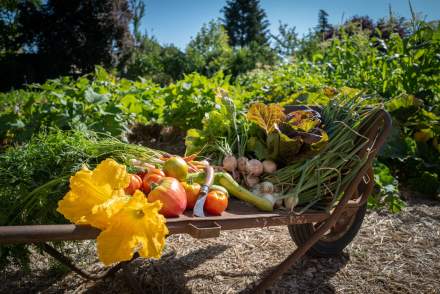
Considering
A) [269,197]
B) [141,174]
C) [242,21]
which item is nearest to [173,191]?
[141,174]

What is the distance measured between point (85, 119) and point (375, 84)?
3.40 metres

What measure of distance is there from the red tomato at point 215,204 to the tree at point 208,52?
A: 35.8 ft

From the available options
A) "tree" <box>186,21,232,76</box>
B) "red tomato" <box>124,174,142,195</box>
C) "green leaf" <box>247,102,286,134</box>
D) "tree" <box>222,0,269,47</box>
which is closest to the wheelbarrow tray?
"red tomato" <box>124,174,142,195</box>

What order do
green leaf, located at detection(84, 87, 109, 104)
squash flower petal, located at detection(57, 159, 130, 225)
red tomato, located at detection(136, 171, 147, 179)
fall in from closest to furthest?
squash flower petal, located at detection(57, 159, 130, 225)
red tomato, located at detection(136, 171, 147, 179)
green leaf, located at detection(84, 87, 109, 104)

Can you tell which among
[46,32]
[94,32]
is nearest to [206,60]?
[94,32]

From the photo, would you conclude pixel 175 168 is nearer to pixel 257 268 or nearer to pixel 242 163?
pixel 242 163

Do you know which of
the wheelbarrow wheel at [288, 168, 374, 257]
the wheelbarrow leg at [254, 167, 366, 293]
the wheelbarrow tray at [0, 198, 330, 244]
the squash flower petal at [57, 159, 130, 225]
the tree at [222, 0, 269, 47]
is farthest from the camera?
the tree at [222, 0, 269, 47]

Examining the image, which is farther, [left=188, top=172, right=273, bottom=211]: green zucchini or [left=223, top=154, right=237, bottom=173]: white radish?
[left=223, top=154, right=237, bottom=173]: white radish

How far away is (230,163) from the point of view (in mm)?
2143

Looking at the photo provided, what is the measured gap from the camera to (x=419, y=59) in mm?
4582

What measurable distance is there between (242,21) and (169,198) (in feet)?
141

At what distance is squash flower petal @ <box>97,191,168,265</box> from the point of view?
1213 millimetres

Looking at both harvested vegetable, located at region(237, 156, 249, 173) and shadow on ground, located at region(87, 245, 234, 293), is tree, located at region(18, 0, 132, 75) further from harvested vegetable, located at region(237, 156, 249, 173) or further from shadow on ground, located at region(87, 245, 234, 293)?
harvested vegetable, located at region(237, 156, 249, 173)

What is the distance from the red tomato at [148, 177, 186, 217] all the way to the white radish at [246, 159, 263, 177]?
2.07 ft
